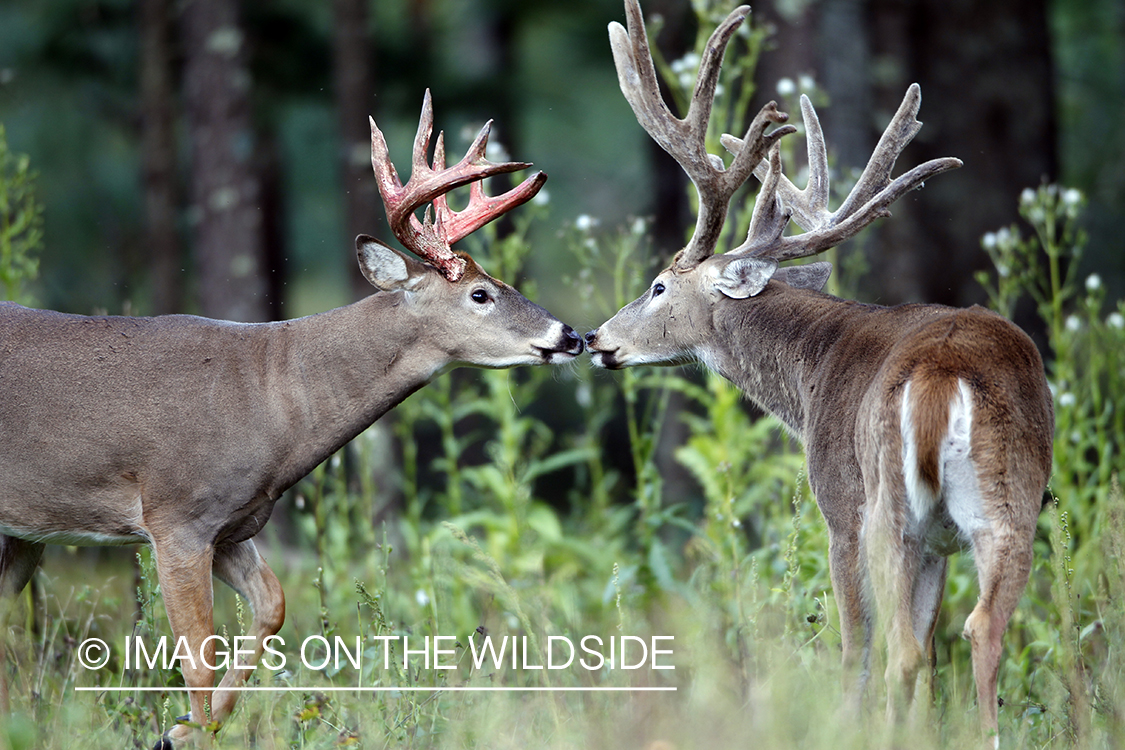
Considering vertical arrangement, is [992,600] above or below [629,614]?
below

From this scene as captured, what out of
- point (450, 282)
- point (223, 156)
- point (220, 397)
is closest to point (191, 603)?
point (220, 397)

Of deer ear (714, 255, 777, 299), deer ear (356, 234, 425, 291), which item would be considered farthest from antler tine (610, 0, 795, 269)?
deer ear (356, 234, 425, 291)

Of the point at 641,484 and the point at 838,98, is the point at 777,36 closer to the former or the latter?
the point at 838,98

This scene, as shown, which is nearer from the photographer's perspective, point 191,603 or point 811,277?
point 191,603

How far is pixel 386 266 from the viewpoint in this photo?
15.1 ft

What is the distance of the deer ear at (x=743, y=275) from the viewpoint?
4949mm

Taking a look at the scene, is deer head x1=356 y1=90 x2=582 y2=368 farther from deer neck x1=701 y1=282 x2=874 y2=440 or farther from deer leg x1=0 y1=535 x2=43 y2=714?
deer leg x1=0 y1=535 x2=43 y2=714

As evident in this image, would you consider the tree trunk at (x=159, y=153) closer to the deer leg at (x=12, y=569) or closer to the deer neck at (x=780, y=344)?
the deer leg at (x=12, y=569)

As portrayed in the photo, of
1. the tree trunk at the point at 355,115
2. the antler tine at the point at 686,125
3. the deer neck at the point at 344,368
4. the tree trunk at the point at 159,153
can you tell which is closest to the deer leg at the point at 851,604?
the antler tine at the point at 686,125

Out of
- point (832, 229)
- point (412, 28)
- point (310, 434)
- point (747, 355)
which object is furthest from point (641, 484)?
point (412, 28)

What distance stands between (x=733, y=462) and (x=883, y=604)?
2564mm

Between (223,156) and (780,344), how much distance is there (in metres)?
6.04

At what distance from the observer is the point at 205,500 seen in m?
4.28

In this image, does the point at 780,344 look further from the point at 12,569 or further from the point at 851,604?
the point at 12,569
